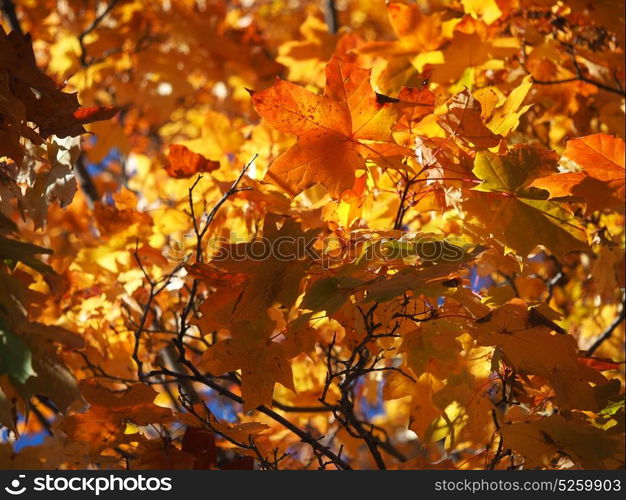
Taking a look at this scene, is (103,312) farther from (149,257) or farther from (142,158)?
(142,158)

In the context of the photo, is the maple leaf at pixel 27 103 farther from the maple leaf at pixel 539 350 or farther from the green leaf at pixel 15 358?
the maple leaf at pixel 539 350

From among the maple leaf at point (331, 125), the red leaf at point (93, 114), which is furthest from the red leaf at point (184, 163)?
the maple leaf at point (331, 125)

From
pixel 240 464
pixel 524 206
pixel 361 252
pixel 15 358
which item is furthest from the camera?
pixel 240 464

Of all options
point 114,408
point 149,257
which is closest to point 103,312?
point 149,257

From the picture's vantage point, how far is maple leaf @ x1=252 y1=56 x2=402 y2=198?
165 cm

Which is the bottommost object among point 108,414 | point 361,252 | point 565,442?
point 565,442

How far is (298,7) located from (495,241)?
21.4 ft

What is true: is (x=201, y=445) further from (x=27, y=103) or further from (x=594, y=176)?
(x=594, y=176)

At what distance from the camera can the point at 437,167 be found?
1866 mm

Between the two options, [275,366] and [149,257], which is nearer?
[275,366]

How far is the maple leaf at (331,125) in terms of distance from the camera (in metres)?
1.65

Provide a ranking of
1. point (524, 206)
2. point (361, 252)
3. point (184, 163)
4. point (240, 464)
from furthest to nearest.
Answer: point (184, 163) → point (240, 464) → point (524, 206) → point (361, 252)

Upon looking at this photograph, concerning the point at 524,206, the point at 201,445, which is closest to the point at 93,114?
the point at 201,445

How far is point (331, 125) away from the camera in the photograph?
170 cm
